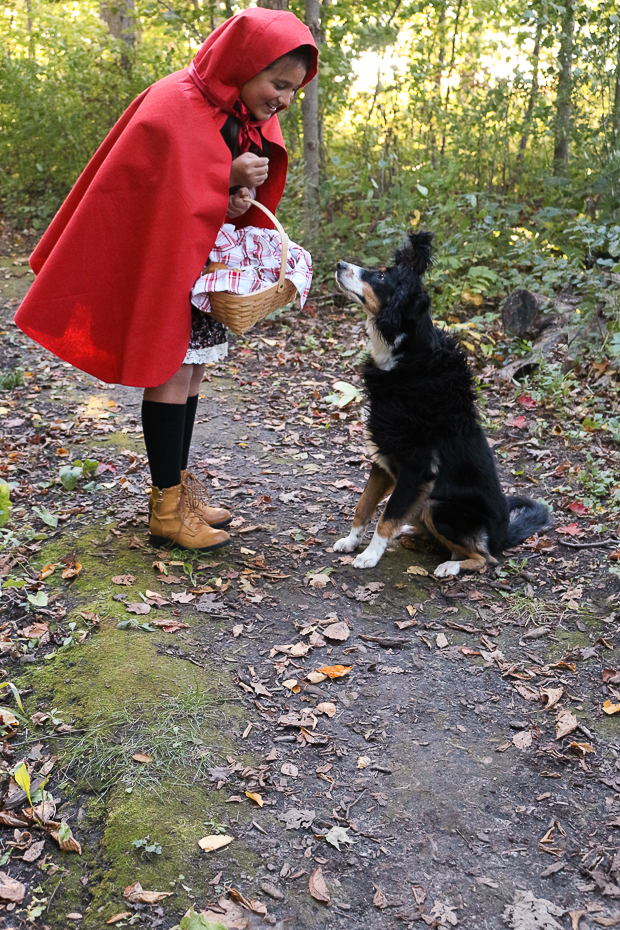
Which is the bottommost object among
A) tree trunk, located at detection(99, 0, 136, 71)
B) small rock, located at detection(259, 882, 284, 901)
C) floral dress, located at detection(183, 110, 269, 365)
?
small rock, located at detection(259, 882, 284, 901)

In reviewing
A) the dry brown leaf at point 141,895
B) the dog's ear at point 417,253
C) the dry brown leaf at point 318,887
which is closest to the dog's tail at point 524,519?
the dog's ear at point 417,253

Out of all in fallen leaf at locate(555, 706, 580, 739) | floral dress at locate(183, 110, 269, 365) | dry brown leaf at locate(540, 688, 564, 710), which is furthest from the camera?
floral dress at locate(183, 110, 269, 365)

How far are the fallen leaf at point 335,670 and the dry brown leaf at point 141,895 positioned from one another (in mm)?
1070

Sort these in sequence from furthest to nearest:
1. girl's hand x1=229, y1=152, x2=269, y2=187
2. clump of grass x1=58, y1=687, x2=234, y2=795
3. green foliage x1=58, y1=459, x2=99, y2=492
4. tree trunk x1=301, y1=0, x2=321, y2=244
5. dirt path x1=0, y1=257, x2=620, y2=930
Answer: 1. tree trunk x1=301, y1=0, x2=321, y2=244
2. green foliage x1=58, y1=459, x2=99, y2=492
3. girl's hand x1=229, y1=152, x2=269, y2=187
4. clump of grass x1=58, y1=687, x2=234, y2=795
5. dirt path x1=0, y1=257, x2=620, y2=930

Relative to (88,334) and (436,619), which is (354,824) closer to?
(436,619)

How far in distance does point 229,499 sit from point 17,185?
783 cm

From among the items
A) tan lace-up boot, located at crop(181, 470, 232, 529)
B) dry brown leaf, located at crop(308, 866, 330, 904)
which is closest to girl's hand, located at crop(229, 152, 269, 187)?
tan lace-up boot, located at crop(181, 470, 232, 529)

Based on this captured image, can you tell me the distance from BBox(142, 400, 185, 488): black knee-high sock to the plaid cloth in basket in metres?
0.49

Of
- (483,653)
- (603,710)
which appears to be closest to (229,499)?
(483,653)

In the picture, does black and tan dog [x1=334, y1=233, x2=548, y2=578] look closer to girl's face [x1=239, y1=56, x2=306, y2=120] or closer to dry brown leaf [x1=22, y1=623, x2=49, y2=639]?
girl's face [x1=239, y1=56, x2=306, y2=120]

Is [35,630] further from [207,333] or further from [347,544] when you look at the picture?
[347,544]

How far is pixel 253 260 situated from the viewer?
3.07m

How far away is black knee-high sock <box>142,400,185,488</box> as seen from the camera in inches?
123

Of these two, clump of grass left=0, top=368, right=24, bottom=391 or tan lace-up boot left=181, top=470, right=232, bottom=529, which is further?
clump of grass left=0, top=368, right=24, bottom=391
